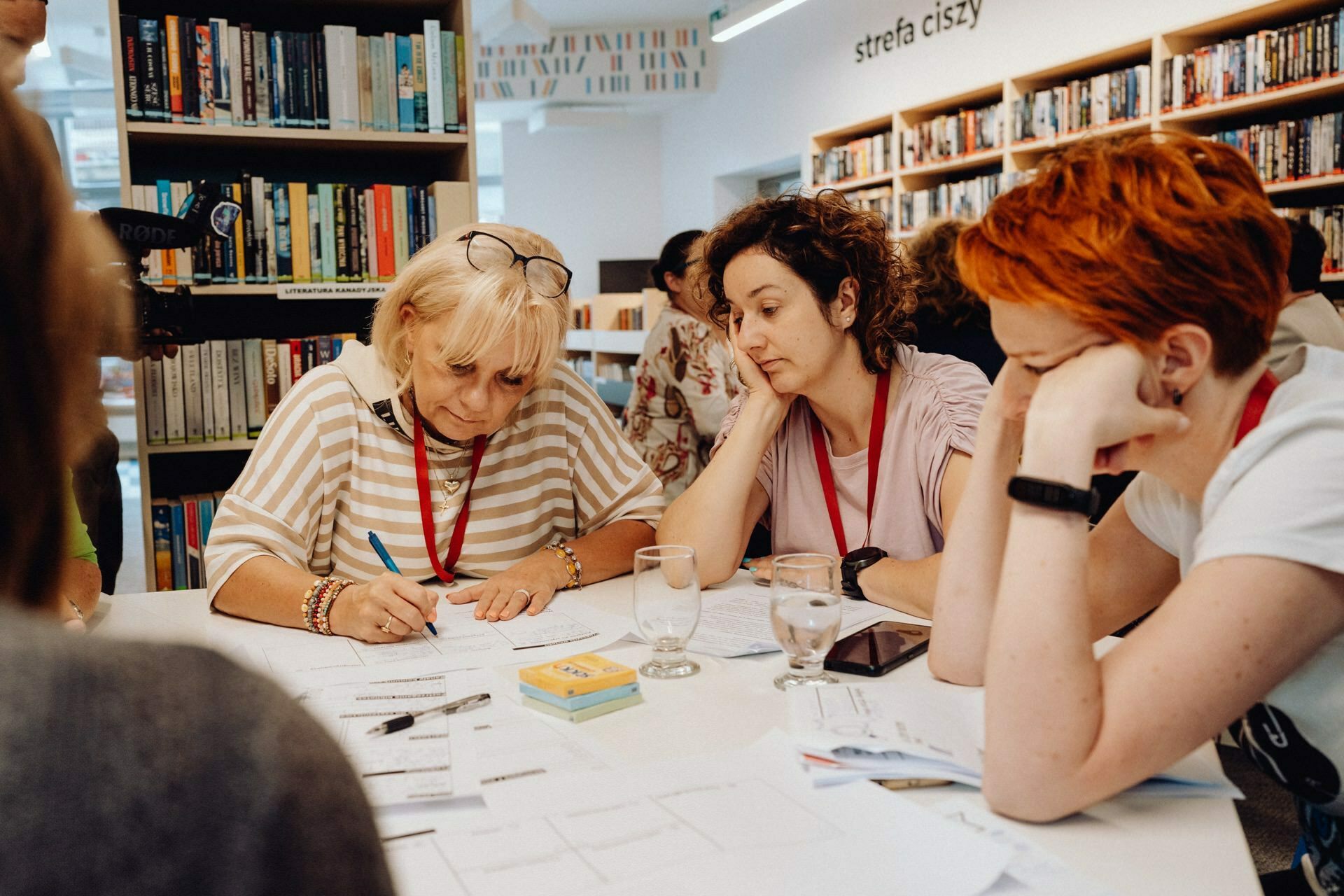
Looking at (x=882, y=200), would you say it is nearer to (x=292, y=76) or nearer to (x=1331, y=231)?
(x=1331, y=231)

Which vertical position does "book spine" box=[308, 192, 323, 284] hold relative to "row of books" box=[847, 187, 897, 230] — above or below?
below

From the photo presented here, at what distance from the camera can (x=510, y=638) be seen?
1483mm

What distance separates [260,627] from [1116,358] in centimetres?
126

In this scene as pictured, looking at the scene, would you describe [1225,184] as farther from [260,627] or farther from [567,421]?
[260,627]

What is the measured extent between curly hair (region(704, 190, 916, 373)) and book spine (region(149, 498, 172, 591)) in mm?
1893

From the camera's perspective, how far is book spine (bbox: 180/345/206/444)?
115 inches

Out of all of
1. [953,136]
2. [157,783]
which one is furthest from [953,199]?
[157,783]

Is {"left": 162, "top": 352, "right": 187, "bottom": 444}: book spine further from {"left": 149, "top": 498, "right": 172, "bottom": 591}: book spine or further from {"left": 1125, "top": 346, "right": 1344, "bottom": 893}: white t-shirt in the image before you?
{"left": 1125, "top": 346, "right": 1344, "bottom": 893}: white t-shirt

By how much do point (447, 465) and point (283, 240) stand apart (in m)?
1.48

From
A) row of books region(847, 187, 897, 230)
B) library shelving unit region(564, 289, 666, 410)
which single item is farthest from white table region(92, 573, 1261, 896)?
library shelving unit region(564, 289, 666, 410)

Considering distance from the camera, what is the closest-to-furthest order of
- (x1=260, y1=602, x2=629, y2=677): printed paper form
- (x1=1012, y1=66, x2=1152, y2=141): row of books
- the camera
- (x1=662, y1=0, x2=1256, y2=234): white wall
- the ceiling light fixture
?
(x1=260, y1=602, x2=629, y2=677): printed paper form
the camera
(x1=1012, y1=66, x2=1152, y2=141): row of books
(x1=662, y1=0, x2=1256, y2=234): white wall
the ceiling light fixture

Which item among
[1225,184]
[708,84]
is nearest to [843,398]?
[1225,184]

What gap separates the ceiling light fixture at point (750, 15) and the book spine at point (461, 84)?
2.80 metres

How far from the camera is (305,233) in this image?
3.02 m
